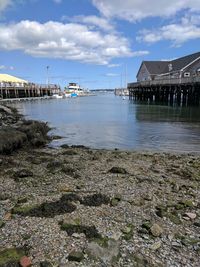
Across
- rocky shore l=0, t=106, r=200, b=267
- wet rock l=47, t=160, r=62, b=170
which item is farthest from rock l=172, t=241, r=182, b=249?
wet rock l=47, t=160, r=62, b=170

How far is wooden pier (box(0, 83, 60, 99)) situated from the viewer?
8050 centimetres

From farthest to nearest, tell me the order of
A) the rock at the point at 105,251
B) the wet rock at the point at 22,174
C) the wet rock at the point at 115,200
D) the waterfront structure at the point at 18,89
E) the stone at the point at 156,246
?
1. the waterfront structure at the point at 18,89
2. the wet rock at the point at 22,174
3. the wet rock at the point at 115,200
4. the stone at the point at 156,246
5. the rock at the point at 105,251

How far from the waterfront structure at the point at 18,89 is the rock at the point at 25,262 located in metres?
76.9

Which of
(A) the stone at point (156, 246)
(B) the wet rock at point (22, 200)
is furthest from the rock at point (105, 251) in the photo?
(B) the wet rock at point (22, 200)

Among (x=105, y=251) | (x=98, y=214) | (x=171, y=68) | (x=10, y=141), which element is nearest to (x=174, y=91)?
(x=171, y=68)

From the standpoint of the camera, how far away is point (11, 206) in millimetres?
6844

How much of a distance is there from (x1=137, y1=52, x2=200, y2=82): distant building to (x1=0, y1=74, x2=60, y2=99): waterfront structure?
3388cm

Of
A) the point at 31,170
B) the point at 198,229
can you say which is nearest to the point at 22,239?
the point at 198,229

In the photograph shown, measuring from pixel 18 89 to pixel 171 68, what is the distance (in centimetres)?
4230

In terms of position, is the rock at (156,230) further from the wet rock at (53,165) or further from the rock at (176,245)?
the wet rock at (53,165)

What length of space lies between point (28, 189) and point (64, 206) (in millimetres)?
1783

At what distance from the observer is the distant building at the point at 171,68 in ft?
209

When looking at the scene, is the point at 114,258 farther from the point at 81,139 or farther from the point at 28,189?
the point at 81,139

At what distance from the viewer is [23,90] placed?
92.6m
